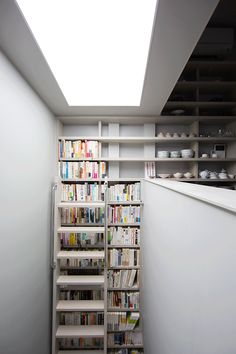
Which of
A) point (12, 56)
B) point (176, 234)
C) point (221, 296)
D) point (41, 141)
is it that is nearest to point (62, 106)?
point (41, 141)

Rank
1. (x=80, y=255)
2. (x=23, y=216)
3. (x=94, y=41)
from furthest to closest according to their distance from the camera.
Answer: (x=80, y=255), (x=23, y=216), (x=94, y=41)

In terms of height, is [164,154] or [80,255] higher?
[164,154]

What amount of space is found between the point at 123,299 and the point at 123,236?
85 cm

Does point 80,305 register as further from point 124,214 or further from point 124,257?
point 124,214

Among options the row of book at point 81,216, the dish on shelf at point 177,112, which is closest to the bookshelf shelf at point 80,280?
the row of book at point 81,216

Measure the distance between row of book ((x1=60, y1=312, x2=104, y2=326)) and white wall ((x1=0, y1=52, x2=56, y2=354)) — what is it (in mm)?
238

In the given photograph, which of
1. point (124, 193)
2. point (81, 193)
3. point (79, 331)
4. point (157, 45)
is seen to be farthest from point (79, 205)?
point (157, 45)

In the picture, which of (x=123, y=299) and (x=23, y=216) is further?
(x=123, y=299)

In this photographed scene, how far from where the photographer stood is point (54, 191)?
2.61 meters

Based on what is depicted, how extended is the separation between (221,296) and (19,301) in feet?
5.94

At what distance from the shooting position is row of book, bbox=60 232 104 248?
2850 millimetres

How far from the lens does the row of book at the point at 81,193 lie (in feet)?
9.34

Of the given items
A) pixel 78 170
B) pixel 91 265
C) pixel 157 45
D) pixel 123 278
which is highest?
pixel 157 45

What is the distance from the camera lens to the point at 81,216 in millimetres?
2885
